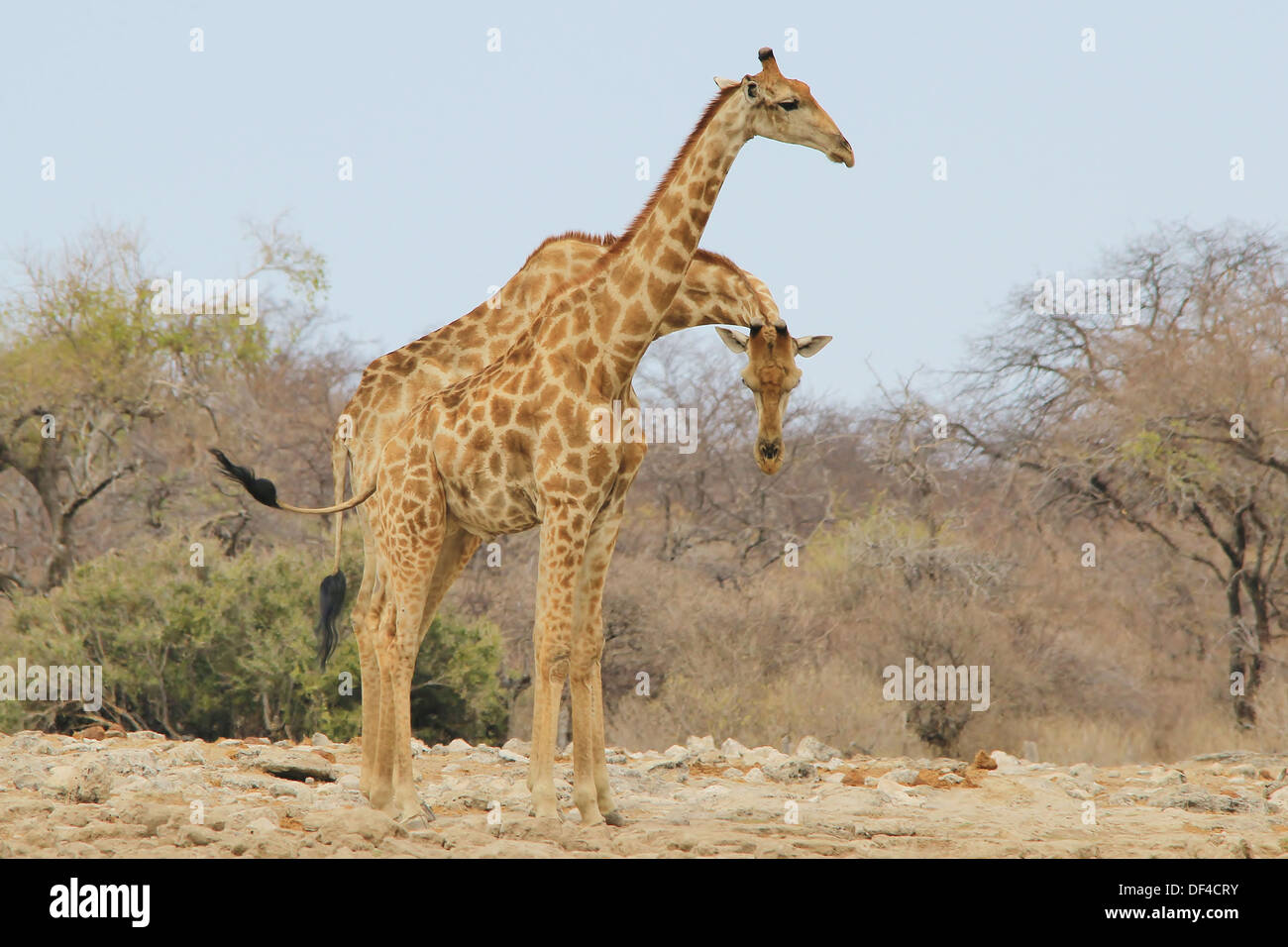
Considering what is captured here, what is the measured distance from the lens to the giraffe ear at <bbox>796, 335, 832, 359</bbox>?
7.02 m

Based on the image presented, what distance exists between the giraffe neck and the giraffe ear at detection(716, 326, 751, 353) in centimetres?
33

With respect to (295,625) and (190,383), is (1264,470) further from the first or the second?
(190,383)

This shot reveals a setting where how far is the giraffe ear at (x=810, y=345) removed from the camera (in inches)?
276

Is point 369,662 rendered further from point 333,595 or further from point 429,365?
point 429,365

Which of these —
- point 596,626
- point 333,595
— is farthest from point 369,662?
point 596,626

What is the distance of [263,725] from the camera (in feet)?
50.1

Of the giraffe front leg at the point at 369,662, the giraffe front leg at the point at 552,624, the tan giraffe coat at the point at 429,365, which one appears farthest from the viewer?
the tan giraffe coat at the point at 429,365

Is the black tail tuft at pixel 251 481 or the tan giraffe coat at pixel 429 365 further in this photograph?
the tan giraffe coat at pixel 429 365

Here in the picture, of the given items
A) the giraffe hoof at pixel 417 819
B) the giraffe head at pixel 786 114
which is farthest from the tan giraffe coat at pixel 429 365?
the giraffe head at pixel 786 114

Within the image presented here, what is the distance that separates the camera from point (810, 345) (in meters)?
7.10

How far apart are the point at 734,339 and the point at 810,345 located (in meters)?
0.42

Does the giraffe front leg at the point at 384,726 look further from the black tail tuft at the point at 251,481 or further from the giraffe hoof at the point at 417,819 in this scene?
the black tail tuft at the point at 251,481

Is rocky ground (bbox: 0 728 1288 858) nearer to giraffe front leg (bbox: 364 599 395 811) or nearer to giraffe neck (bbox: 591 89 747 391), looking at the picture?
giraffe front leg (bbox: 364 599 395 811)
